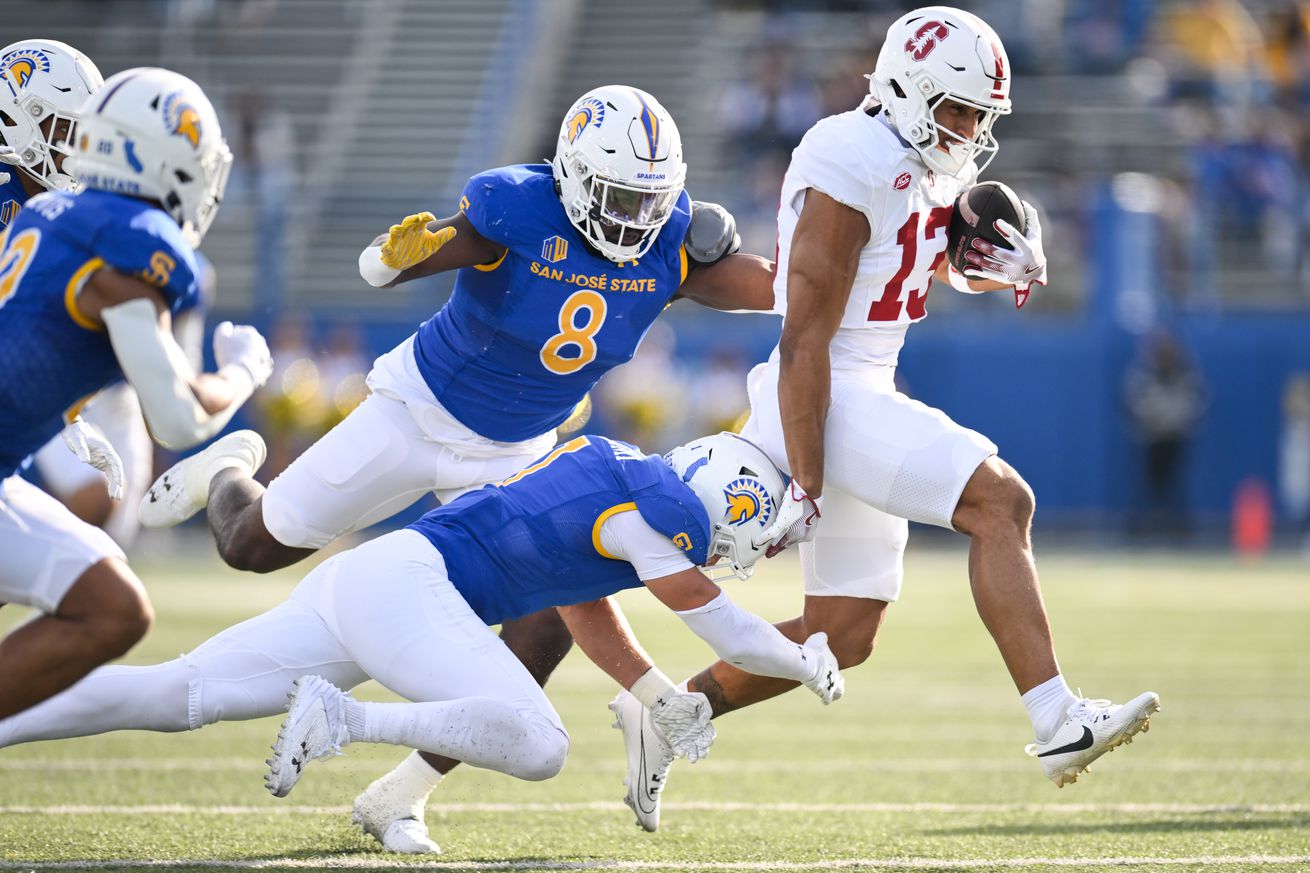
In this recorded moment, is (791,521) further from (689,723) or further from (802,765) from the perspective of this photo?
(802,765)

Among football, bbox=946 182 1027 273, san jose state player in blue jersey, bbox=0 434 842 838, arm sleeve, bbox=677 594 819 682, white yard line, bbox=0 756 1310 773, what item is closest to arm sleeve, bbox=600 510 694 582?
san jose state player in blue jersey, bbox=0 434 842 838

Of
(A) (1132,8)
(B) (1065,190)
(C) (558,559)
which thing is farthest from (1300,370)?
(C) (558,559)

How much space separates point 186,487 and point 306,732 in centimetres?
154

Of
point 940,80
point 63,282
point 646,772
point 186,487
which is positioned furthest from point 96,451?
point 940,80

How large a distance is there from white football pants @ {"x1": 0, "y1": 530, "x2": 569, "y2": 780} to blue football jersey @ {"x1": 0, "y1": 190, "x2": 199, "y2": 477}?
643 millimetres

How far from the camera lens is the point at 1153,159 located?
16641 mm

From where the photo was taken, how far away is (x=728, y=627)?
13.3ft

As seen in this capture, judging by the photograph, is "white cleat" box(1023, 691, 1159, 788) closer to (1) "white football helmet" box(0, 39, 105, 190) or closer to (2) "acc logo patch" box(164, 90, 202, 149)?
(2) "acc logo patch" box(164, 90, 202, 149)

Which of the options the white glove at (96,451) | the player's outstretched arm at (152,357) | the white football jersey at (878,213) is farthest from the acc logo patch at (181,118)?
the white football jersey at (878,213)

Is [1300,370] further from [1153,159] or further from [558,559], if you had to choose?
[558,559]

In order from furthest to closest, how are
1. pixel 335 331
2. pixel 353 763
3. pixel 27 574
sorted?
1. pixel 335 331
2. pixel 353 763
3. pixel 27 574

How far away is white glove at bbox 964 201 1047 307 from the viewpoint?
14.9 feet

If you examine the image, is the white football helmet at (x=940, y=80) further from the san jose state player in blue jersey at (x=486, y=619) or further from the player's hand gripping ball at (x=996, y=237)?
the san jose state player in blue jersey at (x=486, y=619)

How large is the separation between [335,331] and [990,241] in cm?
1113
